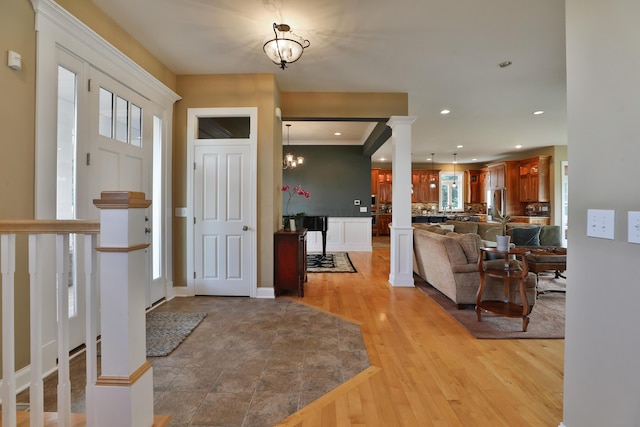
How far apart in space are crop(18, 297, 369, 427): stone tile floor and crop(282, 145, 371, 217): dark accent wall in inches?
191

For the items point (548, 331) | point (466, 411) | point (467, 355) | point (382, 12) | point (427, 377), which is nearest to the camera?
point (466, 411)

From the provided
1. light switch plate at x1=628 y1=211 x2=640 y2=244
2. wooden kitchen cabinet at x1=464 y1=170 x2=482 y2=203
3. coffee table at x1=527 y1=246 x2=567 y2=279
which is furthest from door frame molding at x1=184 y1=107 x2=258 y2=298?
wooden kitchen cabinet at x1=464 y1=170 x2=482 y2=203

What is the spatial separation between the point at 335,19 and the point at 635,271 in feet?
9.07

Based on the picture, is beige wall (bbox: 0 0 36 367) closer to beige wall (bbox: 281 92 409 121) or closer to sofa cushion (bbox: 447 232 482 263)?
beige wall (bbox: 281 92 409 121)

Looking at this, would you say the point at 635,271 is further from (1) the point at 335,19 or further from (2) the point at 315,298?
(2) the point at 315,298

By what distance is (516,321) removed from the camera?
315 cm

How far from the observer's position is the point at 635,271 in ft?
3.79

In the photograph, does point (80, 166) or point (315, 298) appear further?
point (315, 298)

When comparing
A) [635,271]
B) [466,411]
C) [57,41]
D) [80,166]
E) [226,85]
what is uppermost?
[226,85]

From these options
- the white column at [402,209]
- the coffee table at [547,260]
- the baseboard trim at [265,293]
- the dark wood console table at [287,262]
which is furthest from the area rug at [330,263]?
the coffee table at [547,260]

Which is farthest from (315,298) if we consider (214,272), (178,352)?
(178,352)

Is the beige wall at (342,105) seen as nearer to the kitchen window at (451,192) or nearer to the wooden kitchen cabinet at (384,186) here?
the wooden kitchen cabinet at (384,186)

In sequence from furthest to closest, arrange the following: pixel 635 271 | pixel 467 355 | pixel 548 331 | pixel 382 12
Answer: pixel 548 331 < pixel 382 12 < pixel 467 355 < pixel 635 271

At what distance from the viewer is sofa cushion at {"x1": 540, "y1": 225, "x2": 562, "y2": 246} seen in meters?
5.66
